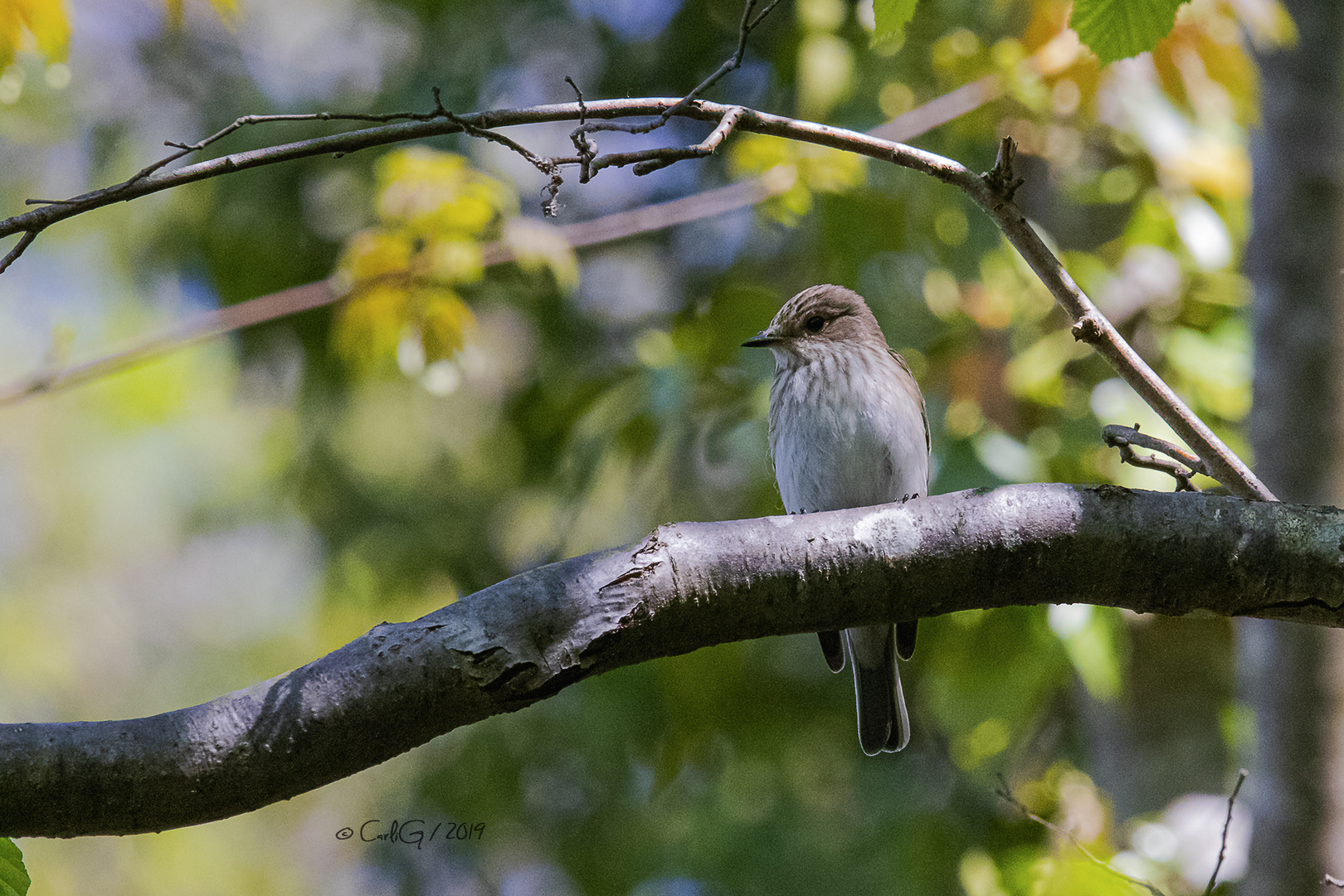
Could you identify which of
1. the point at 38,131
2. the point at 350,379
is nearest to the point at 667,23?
the point at 350,379

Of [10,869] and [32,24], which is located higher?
[32,24]

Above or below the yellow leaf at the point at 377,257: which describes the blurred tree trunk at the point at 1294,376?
below

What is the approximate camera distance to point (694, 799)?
7223mm

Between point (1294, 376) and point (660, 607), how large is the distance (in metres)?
3.14

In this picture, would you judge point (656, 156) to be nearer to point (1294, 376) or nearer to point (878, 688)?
point (878, 688)

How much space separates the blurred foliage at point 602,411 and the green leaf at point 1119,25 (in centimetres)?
48

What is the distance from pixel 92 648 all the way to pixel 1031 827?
7.93m

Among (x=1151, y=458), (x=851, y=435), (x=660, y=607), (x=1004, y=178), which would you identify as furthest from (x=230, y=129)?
(x=851, y=435)

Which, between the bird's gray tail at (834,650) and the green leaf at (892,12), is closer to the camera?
the green leaf at (892,12)

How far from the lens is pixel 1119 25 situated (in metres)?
2.27

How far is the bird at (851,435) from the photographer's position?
3.67 m

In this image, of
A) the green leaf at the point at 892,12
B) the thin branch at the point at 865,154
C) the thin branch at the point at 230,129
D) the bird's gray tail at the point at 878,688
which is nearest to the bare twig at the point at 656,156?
the thin branch at the point at 865,154

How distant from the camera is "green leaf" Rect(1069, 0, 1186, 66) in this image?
2.23 m

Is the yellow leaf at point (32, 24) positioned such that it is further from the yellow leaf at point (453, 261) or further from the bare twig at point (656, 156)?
the bare twig at point (656, 156)
